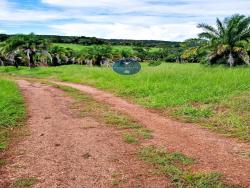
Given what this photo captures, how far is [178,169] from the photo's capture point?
6777mm

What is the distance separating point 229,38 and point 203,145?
Answer: 740 inches

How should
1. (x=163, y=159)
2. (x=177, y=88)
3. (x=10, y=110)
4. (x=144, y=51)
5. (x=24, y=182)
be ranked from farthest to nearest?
(x=144, y=51)
(x=177, y=88)
(x=10, y=110)
(x=163, y=159)
(x=24, y=182)

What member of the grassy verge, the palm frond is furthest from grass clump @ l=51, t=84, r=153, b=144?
the palm frond

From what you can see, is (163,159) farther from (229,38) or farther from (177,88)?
(229,38)

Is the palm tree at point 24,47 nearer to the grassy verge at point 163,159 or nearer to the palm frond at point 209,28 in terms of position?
the palm frond at point 209,28

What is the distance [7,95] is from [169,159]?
11.0 m

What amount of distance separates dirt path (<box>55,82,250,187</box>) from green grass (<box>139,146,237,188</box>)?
9.1 inches

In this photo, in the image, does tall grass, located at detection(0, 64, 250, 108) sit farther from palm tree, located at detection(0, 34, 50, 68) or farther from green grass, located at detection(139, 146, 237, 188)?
palm tree, located at detection(0, 34, 50, 68)

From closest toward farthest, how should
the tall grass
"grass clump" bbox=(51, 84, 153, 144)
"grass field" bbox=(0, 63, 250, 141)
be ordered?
"grass clump" bbox=(51, 84, 153, 144) < "grass field" bbox=(0, 63, 250, 141) < the tall grass

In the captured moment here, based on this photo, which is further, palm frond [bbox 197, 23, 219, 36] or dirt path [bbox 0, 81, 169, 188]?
palm frond [bbox 197, 23, 219, 36]

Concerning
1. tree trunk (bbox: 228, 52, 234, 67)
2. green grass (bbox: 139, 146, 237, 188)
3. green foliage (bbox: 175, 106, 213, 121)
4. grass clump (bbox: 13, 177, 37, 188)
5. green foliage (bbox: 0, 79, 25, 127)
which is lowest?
green foliage (bbox: 0, 79, 25, 127)

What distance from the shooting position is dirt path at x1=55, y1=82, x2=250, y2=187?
6805 millimetres

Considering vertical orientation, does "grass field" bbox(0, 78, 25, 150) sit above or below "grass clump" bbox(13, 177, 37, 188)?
below

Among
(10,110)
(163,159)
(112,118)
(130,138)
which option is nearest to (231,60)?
(112,118)
